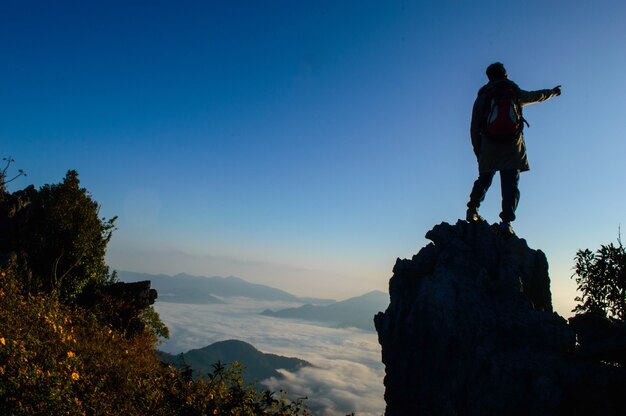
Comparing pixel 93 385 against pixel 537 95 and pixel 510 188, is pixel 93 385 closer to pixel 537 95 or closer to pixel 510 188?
pixel 510 188

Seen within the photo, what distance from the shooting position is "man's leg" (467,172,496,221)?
35.5ft

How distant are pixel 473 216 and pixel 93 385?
11.5 metres

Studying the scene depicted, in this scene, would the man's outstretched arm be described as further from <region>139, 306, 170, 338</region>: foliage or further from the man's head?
<region>139, 306, 170, 338</region>: foliage

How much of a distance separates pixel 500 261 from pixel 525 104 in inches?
189

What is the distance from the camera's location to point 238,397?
21.4 ft

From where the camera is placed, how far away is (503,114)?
31.8ft

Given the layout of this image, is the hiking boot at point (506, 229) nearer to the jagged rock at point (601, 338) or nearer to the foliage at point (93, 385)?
the jagged rock at point (601, 338)

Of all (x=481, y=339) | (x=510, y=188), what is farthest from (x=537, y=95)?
(x=481, y=339)

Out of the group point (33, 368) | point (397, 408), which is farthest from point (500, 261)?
point (33, 368)

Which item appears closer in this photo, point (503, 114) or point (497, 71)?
point (503, 114)

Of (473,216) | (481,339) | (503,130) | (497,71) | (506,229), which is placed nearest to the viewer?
(503,130)

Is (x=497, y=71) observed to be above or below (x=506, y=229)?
above

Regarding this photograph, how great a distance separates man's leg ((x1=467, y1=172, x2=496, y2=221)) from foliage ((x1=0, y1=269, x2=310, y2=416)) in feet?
25.6

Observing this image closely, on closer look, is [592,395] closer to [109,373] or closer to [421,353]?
[421,353]
